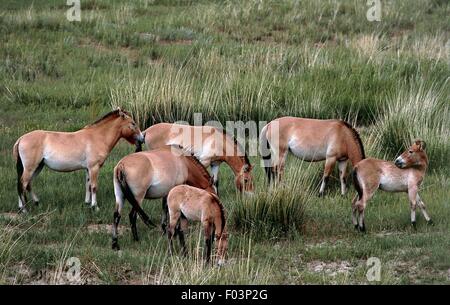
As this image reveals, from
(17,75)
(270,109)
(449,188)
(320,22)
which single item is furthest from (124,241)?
(320,22)

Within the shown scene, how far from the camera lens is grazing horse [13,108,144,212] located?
512 inches

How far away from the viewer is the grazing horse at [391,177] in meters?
12.2

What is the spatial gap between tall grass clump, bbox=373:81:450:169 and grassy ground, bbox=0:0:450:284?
0.11 feet

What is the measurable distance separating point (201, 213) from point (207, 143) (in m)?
2.83

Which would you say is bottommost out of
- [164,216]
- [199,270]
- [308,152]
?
[164,216]

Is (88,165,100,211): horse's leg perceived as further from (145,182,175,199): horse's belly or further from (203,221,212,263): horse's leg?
(203,221,212,263): horse's leg

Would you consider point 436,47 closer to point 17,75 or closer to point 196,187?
point 17,75

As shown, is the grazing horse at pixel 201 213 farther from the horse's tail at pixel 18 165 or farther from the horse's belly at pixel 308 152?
the horse's belly at pixel 308 152

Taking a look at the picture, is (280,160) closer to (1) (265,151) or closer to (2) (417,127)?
(1) (265,151)

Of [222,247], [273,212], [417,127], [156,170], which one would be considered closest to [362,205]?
[273,212]

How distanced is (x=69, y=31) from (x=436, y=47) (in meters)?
8.83

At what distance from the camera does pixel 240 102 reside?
1791cm

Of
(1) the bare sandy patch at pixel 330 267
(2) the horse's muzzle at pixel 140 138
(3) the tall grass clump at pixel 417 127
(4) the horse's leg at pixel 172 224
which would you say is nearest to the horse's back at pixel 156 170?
(4) the horse's leg at pixel 172 224

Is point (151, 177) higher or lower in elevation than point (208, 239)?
higher
